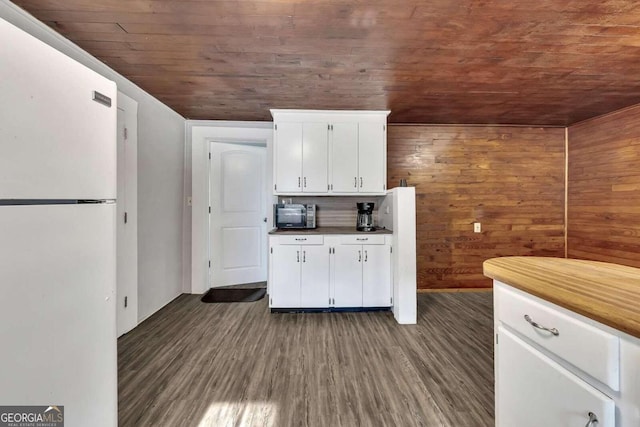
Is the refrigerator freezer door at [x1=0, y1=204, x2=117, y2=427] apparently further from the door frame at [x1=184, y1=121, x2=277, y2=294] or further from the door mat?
the door frame at [x1=184, y1=121, x2=277, y2=294]

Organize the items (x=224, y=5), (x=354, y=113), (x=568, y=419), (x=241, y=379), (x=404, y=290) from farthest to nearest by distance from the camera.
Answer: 1. (x=354, y=113)
2. (x=404, y=290)
3. (x=241, y=379)
4. (x=224, y=5)
5. (x=568, y=419)

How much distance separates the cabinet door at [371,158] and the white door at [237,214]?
151cm

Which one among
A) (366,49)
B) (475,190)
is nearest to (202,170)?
(366,49)

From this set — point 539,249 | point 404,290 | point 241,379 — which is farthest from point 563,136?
point 241,379

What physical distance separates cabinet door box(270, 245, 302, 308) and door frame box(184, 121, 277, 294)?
1218 mm

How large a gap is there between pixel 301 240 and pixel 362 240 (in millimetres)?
665

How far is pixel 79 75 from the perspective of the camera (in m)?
0.98

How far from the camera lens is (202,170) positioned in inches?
137

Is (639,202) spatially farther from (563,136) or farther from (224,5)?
(224,5)

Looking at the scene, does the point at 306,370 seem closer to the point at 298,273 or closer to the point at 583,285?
the point at 298,273

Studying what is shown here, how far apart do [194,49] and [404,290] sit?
2735mm

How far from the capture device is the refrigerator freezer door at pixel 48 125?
0.78 metres

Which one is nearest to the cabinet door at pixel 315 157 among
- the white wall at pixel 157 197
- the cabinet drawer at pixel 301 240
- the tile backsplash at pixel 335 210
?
the tile backsplash at pixel 335 210

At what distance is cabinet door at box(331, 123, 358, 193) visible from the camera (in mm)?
3061
